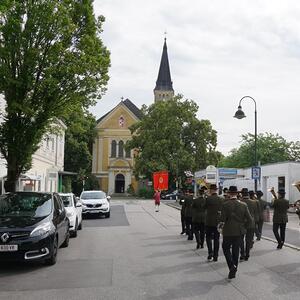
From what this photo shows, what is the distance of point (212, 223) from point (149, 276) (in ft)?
9.30

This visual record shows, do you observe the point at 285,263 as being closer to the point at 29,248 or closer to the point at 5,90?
the point at 29,248

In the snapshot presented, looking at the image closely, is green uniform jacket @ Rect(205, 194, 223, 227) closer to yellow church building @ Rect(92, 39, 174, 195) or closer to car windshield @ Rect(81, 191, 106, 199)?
car windshield @ Rect(81, 191, 106, 199)

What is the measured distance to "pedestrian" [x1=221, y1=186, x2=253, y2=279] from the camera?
9.30m

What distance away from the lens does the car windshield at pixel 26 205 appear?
11.2m

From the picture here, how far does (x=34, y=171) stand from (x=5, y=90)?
64.0 ft

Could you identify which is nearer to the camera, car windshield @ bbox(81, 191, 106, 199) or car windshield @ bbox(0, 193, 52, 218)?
car windshield @ bbox(0, 193, 52, 218)

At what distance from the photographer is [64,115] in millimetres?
21422

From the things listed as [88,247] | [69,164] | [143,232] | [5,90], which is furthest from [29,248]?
[69,164]

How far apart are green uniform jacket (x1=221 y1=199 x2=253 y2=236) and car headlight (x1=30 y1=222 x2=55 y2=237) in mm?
3504

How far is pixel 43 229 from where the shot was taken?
33.7 feet

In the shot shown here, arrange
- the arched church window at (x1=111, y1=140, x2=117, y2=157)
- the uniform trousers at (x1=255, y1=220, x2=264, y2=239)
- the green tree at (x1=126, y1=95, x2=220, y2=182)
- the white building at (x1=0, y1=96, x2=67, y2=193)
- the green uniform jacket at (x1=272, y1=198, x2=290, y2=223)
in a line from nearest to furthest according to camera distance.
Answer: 1. the green uniform jacket at (x1=272, y1=198, x2=290, y2=223)
2. the uniform trousers at (x1=255, y1=220, x2=264, y2=239)
3. the white building at (x1=0, y1=96, x2=67, y2=193)
4. the green tree at (x1=126, y1=95, x2=220, y2=182)
5. the arched church window at (x1=111, y1=140, x2=117, y2=157)

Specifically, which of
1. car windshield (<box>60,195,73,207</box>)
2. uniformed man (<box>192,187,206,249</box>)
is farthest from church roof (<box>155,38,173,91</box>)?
uniformed man (<box>192,187,206,249</box>)

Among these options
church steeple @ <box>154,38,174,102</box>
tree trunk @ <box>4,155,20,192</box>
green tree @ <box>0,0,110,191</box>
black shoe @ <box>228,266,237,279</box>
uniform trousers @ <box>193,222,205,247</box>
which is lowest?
black shoe @ <box>228,266,237,279</box>

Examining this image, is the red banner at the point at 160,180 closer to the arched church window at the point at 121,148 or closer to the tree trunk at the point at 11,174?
the tree trunk at the point at 11,174
